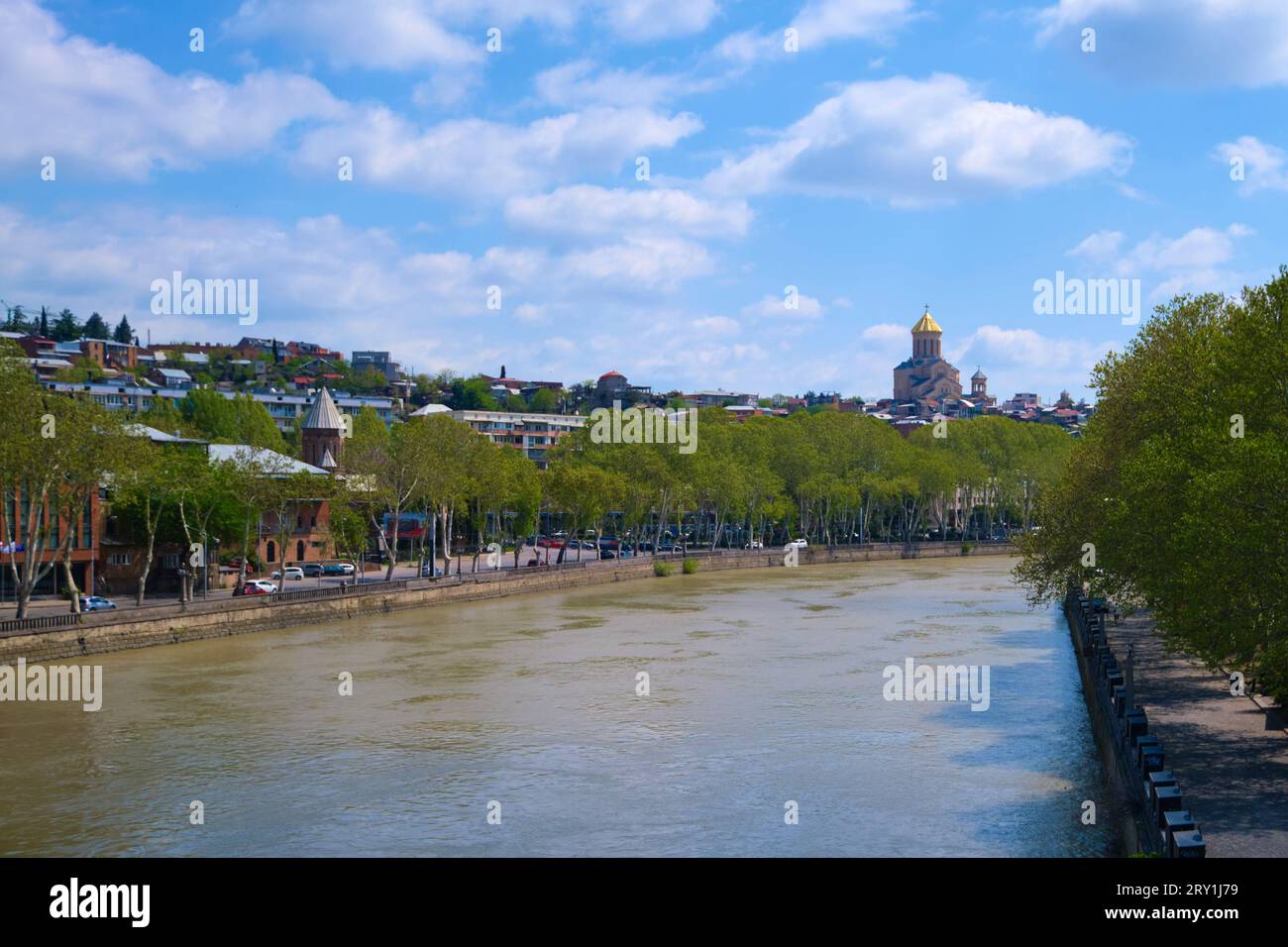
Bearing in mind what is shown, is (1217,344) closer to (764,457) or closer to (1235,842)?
(1235,842)

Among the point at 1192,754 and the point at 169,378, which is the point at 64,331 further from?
the point at 1192,754

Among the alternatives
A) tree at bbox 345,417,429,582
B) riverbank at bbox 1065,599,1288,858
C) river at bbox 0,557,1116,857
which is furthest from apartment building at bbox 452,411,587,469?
riverbank at bbox 1065,599,1288,858

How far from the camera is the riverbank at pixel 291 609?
41031 mm

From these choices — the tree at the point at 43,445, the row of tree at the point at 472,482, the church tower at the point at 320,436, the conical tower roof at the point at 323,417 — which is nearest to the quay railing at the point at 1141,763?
the row of tree at the point at 472,482

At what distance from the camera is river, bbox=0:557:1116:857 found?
872 inches

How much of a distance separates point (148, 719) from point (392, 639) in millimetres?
16725

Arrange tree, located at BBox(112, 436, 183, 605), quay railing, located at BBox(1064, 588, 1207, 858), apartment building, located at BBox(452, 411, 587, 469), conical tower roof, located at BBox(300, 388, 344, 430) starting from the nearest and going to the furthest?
quay railing, located at BBox(1064, 588, 1207, 858)
tree, located at BBox(112, 436, 183, 605)
conical tower roof, located at BBox(300, 388, 344, 430)
apartment building, located at BBox(452, 411, 587, 469)

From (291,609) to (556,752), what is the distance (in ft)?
87.9

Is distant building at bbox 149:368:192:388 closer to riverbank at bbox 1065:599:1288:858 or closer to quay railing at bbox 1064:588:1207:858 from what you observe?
quay railing at bbox 1064:588:1207:858

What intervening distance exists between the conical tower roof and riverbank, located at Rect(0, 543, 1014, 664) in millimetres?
23825

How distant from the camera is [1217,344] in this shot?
26.8 m

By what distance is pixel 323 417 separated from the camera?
8988cm

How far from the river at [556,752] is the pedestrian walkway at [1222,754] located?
1.91 m
